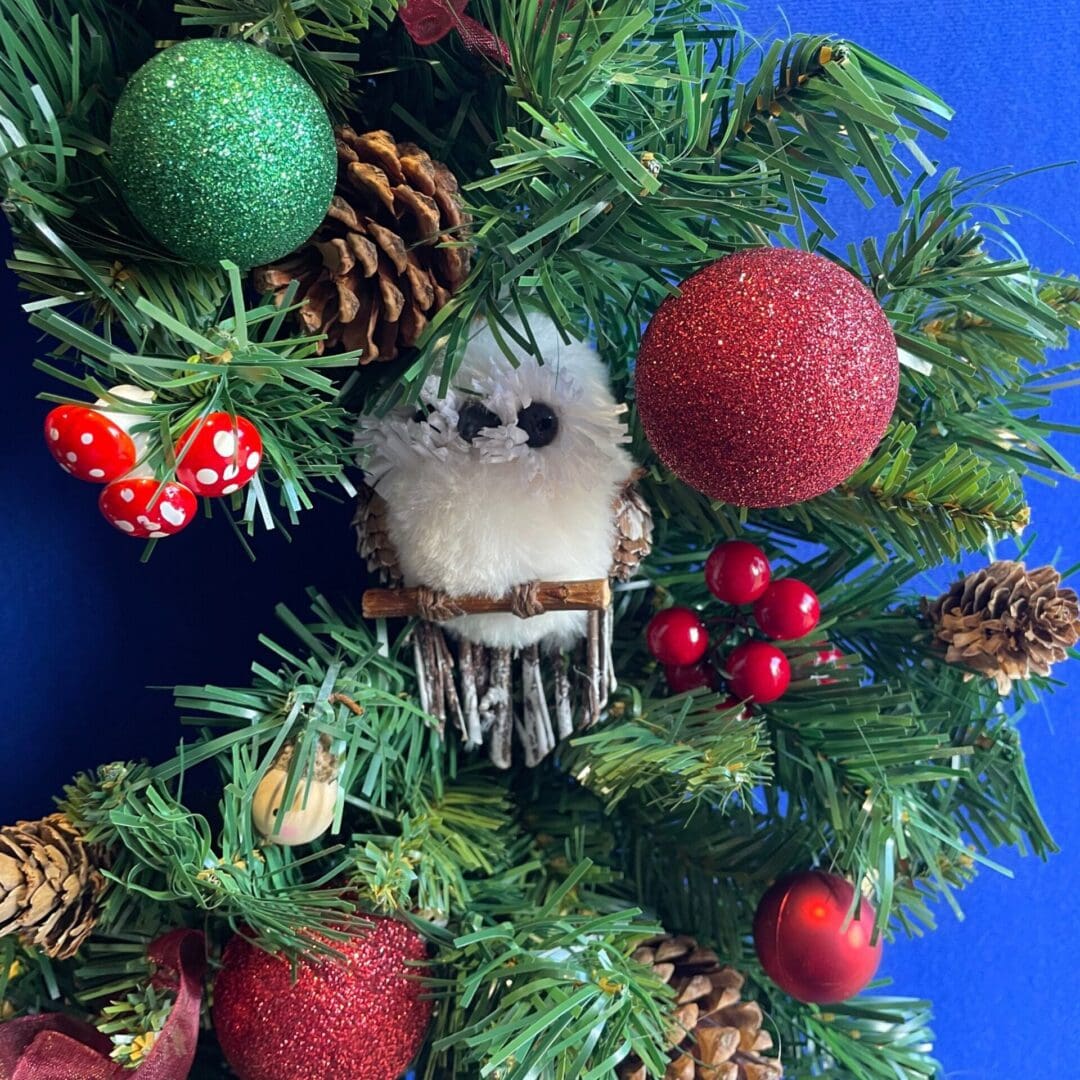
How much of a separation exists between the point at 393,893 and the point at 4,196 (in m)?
0.29

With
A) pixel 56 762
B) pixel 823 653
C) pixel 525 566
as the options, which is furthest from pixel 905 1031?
pixel 56 762

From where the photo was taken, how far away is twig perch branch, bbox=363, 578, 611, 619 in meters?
0.41

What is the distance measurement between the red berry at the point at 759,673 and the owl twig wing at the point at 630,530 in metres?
0.06

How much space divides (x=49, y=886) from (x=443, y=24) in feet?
1.12

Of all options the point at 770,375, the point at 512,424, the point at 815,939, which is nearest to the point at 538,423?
the point at 512,424

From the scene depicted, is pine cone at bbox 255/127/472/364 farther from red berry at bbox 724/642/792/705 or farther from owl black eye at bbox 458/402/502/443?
red berry at bbox 724/642/792/705

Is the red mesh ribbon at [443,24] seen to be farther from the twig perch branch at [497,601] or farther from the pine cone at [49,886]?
the pine cone at [49,886]

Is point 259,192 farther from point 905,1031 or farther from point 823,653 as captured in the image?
point 905,1031

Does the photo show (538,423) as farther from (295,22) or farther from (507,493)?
(295,22)

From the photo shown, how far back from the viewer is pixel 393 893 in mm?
411

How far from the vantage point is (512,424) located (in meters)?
0.41

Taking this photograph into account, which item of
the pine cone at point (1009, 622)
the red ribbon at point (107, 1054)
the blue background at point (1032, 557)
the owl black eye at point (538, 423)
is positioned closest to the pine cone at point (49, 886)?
the red ribbon at point (107, 1054)

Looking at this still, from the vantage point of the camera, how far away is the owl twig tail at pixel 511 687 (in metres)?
0.45

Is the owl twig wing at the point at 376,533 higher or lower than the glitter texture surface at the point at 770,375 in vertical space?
lower
